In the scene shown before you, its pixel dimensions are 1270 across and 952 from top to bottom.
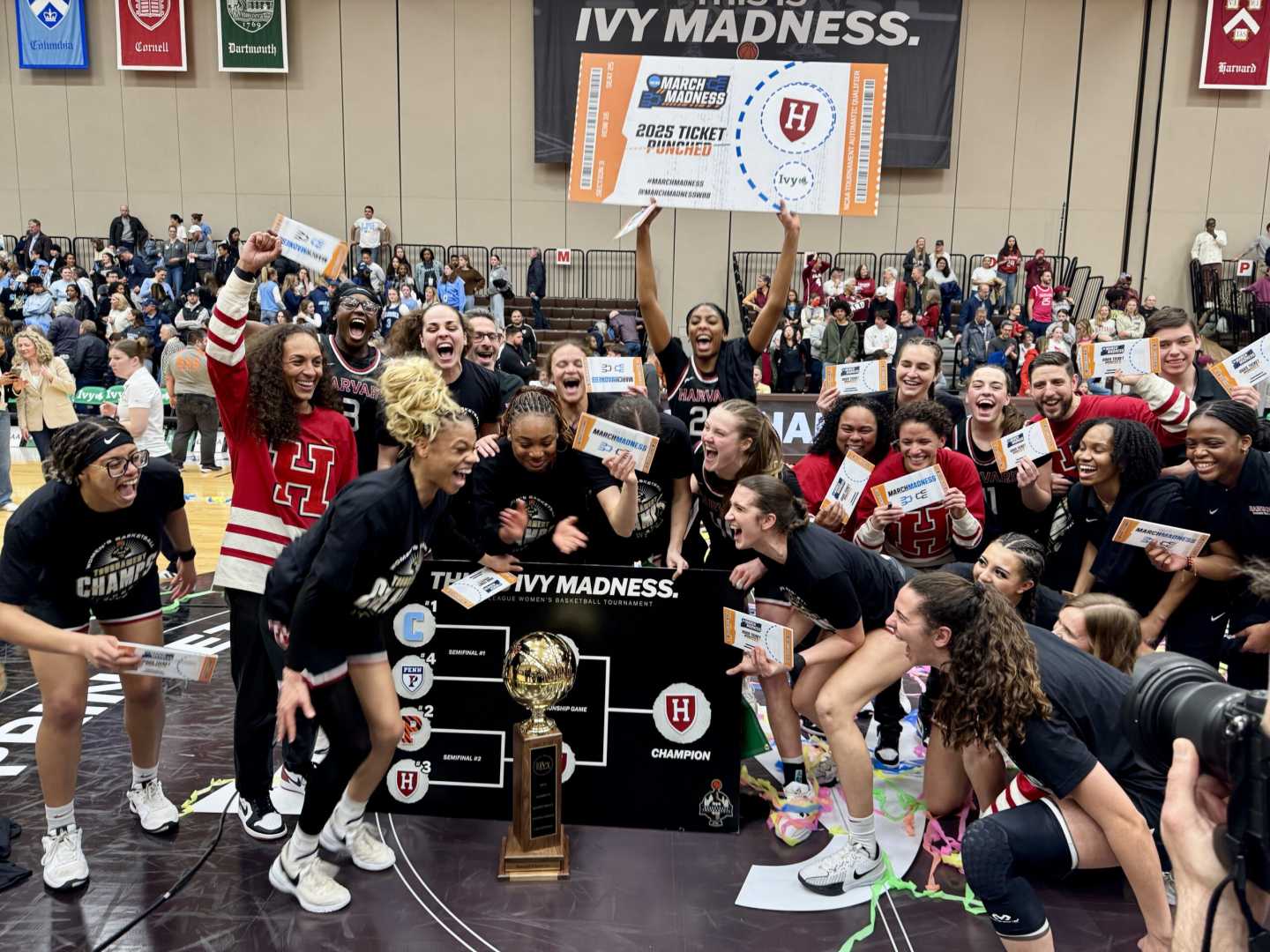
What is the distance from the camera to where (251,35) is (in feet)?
61.7

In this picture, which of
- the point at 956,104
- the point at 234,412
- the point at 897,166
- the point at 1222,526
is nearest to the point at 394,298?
the point at 897,166

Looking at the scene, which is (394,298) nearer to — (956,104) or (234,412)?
(956,104)

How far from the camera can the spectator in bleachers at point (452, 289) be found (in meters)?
16.8

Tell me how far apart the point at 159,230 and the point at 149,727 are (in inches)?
746

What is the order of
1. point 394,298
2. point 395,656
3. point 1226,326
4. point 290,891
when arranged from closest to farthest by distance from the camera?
1. point 290,891
2. point 395,656
3. point 394,298
4. point 1226,326

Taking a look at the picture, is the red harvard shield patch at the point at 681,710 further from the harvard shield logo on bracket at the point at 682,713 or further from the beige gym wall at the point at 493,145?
the beige gym wall at the point at 493,145

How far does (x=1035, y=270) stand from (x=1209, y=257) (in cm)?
367

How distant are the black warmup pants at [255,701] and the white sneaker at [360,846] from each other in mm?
253

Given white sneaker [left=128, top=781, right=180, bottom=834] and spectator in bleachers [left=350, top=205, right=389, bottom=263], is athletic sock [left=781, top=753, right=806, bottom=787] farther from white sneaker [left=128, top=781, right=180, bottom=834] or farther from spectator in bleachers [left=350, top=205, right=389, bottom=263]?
spectator in bleachers [left=350, top=205, right=389, bottom=263]

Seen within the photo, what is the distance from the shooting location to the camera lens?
62.1 inches

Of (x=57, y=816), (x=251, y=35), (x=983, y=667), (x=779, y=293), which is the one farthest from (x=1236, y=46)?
(x=57, y=816)

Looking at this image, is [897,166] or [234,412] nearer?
[234,412]

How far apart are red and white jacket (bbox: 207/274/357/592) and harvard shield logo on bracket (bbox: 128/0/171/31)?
18677 millimetres

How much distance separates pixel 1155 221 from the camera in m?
18.5
